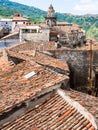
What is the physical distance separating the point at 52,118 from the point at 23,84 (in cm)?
252

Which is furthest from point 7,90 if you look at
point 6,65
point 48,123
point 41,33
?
point 41,33

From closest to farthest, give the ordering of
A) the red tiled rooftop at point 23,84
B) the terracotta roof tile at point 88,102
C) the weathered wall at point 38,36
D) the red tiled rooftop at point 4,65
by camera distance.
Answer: the terracotta roof tile at point 88,102 → the red tiled rooftop at point 23,84 → the red tiled rooftop at point 4,65 → the weathered wall at point 38,36

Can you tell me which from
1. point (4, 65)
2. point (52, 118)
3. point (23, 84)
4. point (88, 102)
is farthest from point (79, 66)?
point (52, 118)

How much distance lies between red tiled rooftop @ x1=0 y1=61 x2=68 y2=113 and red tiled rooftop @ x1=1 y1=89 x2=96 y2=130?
0.46 m

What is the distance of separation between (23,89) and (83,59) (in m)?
14.6

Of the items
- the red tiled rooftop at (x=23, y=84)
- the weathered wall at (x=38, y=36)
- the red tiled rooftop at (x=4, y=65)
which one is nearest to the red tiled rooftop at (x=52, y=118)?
the red tiled rooftop at (x=23, y=84)

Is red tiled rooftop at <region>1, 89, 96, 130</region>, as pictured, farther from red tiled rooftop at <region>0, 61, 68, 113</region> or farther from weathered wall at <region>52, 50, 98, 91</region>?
weathered wall at <region>52, 50, 98, 91</region>

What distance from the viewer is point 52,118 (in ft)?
32.3

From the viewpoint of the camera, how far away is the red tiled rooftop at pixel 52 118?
9.17 meters

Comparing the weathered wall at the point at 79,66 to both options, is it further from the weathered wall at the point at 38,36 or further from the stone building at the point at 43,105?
the weathered wall at the point at 38,36

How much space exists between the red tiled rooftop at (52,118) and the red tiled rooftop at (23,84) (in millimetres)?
462

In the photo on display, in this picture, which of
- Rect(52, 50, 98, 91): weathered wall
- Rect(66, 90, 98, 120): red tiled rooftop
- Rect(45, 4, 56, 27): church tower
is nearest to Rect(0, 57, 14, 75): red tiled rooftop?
Rect(66, 90, 98, 120): red tiled rooftop

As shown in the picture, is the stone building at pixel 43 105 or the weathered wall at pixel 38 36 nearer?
the stone building at pixel 43 105

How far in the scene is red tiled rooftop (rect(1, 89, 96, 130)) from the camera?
917cm
